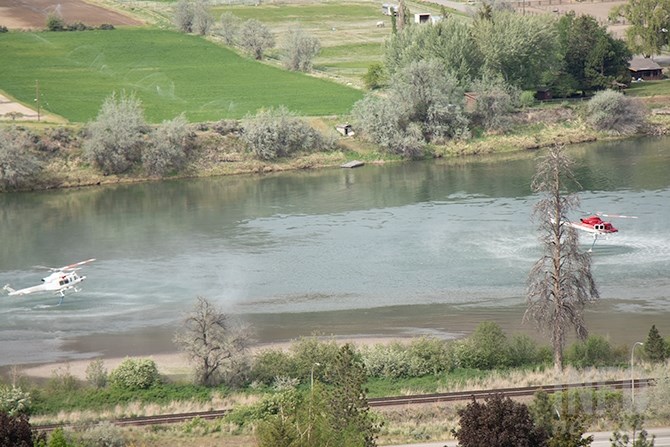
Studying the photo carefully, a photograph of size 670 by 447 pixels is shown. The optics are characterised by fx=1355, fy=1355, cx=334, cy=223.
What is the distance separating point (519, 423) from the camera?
3619cm

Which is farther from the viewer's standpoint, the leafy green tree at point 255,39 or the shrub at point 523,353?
the leafy green tree at point 255,39

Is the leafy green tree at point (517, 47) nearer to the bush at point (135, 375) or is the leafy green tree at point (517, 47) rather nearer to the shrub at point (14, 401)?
the bush at point (135, 375)

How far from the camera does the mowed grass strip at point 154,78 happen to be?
94125mm

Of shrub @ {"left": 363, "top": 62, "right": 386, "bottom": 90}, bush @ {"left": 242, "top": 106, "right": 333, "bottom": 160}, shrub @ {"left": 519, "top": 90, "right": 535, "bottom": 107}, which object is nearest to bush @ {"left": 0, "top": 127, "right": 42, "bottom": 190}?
bush @ {"left": 242, "top": 106, "right": 333, "bottom": 160}

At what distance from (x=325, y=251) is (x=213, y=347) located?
58.8ft

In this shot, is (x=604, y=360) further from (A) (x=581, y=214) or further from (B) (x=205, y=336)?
(A) (x=581, y=214)

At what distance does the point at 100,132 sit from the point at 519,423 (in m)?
52.9

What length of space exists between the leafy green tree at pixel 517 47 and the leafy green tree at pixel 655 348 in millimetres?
49041

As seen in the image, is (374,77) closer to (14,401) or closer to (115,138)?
(115,138)

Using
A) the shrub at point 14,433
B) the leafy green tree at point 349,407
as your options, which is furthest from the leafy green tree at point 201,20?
the shrub at point 14,433

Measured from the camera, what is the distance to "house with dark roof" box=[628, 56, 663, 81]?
334ft

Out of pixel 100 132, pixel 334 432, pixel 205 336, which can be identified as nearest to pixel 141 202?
pixel 100 132

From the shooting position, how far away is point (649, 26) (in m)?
101

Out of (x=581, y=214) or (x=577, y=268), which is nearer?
(x=577, y=268)
